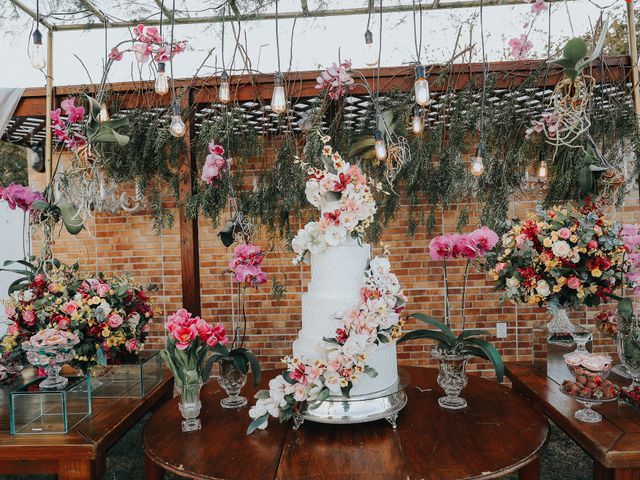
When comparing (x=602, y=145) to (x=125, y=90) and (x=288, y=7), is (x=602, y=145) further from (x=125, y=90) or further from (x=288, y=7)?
(x=125, y=90)

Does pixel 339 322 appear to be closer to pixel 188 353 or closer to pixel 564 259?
pixel 188 353

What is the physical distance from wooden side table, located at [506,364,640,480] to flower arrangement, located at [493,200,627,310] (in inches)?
14.7

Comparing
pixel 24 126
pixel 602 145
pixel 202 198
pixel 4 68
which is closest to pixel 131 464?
pixel 202 198

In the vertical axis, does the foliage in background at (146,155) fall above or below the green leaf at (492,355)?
above

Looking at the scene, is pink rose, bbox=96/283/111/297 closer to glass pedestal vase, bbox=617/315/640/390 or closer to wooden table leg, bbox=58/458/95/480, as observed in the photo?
wooden table leg, bbox=58/458/95/480

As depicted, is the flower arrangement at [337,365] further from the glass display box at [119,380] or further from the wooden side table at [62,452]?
the glass display box at [119,380]

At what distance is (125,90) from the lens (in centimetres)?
275

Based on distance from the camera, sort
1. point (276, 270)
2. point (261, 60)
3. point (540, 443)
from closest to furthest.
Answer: point (540, 443) < point (261, 60) < point (276, 270)

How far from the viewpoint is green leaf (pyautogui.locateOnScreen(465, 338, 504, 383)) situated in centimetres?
169

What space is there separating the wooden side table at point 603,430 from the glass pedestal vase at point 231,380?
3.94 feet

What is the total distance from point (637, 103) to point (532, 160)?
657 millimetres

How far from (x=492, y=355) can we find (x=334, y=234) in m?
0.73

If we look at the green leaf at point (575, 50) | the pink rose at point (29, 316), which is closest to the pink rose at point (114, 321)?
the pink rose at point (29, 316)

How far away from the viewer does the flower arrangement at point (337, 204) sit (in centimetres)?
166
